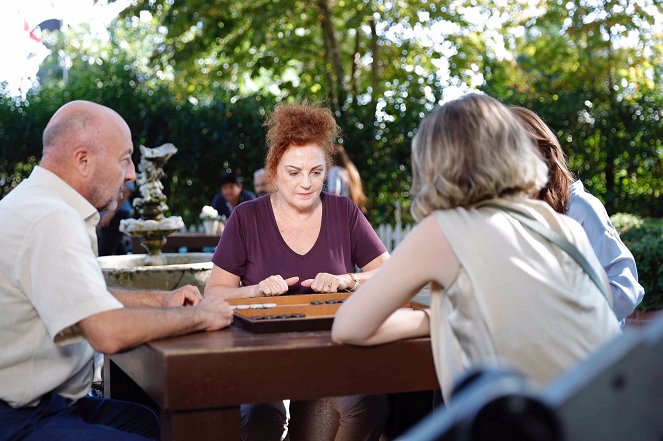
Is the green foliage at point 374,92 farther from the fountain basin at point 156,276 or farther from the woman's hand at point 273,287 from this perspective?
the woman's hand at point 273,287

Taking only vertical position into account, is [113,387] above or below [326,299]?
below

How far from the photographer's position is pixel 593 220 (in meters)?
3.14

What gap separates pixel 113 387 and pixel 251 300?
2.52ft

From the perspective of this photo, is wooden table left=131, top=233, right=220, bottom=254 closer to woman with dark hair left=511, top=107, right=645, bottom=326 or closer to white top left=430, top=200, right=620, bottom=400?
woman with dark hair left=511, top=107, right=645, bottom=326

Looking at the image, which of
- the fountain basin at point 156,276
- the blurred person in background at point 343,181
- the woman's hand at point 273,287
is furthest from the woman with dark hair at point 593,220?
the blurred person in background at point 343,181

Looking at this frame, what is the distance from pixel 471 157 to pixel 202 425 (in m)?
0.93

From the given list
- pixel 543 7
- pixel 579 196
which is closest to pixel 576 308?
pixel 579 196

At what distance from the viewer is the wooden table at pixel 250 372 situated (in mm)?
1966

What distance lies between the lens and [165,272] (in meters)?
4.54

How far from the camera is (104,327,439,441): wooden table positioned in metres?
1.97

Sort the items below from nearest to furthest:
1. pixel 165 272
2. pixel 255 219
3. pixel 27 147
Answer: pixel 255 219 < pixel 165 272 < pixel 27 147

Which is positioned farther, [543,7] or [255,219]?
[543,7]

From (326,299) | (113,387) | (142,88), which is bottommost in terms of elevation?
(113,387)

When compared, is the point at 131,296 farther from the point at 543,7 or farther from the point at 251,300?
the point at 543,7
